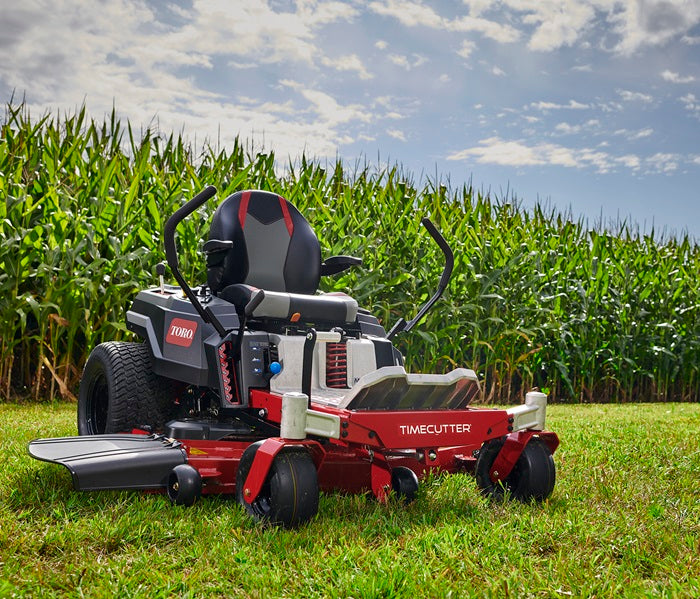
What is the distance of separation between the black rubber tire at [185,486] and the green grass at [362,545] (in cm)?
5

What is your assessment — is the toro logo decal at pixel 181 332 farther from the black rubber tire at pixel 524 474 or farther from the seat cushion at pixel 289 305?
the black rubber tire at pixel 524 474

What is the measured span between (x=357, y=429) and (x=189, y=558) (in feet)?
2.55

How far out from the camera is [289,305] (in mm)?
3670

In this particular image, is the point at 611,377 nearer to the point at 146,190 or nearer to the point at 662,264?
the point at 662,264

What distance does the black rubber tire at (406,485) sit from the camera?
3258 millimetres

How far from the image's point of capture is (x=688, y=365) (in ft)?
33.8

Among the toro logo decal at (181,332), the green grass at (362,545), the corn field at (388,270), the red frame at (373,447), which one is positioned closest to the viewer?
the green grass at (362,545)

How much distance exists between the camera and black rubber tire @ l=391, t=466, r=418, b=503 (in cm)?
326

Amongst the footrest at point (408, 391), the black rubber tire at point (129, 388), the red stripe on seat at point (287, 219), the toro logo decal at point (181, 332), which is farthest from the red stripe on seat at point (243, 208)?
the footrest at point (408, 391)

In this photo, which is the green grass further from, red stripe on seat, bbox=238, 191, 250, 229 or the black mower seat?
red stripe on seat, bbox=238, 191, 250, 229

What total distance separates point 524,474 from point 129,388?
2.03 meters

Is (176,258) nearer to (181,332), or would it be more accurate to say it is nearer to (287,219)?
(181,332)

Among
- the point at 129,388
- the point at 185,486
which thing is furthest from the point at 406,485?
the point at 129,388

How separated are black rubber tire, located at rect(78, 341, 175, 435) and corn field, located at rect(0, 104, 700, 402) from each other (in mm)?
2336
